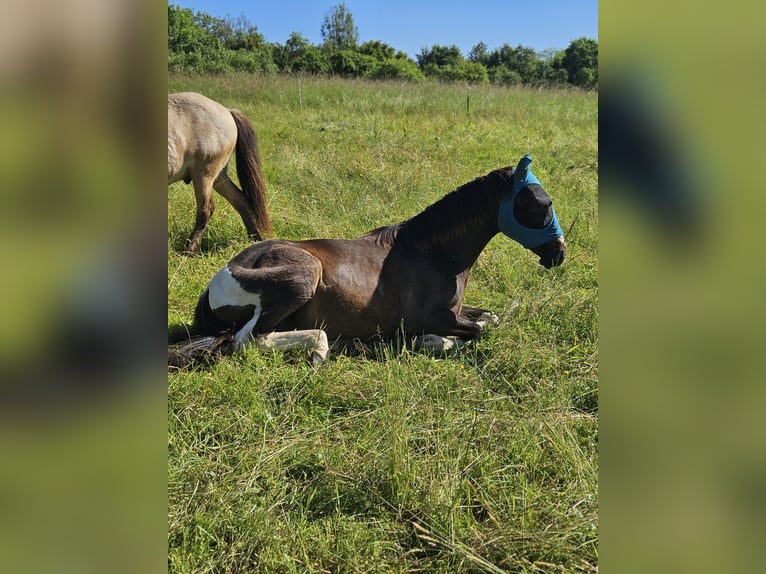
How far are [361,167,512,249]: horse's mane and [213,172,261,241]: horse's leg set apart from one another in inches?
93.0

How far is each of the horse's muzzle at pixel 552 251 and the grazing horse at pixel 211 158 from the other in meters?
3.20

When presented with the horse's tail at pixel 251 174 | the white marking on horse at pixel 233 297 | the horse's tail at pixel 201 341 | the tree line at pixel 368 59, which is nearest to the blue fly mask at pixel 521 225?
the white marking on horse at pixel 233 297

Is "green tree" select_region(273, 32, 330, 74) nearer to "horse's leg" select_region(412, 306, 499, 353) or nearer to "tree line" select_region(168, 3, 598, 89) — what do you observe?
"tree line" select_region(168, 3, 598, 89)

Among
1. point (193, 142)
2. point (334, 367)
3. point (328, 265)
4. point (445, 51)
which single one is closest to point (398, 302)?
point (328, 265)

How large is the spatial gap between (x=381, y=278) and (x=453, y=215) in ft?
2.31

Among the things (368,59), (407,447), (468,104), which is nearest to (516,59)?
(368,59)

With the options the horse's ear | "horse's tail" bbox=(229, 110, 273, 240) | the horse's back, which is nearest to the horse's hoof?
the horse's ear

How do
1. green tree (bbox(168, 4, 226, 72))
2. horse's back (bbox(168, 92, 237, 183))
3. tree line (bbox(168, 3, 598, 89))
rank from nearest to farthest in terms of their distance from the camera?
horse's back (bbox(168, 92, 237, 183)) → green tree (bbox(168, 4, 226, 72)) → tree line (bbox(168, 3, 598, 89))

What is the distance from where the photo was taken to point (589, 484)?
2156 mm

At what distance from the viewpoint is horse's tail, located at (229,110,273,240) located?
6.05 metres

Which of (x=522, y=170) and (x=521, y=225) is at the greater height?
(x=522, y=170)

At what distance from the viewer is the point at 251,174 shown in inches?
242

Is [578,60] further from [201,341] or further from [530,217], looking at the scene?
[201,341]

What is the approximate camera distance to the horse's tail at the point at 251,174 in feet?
19.8
